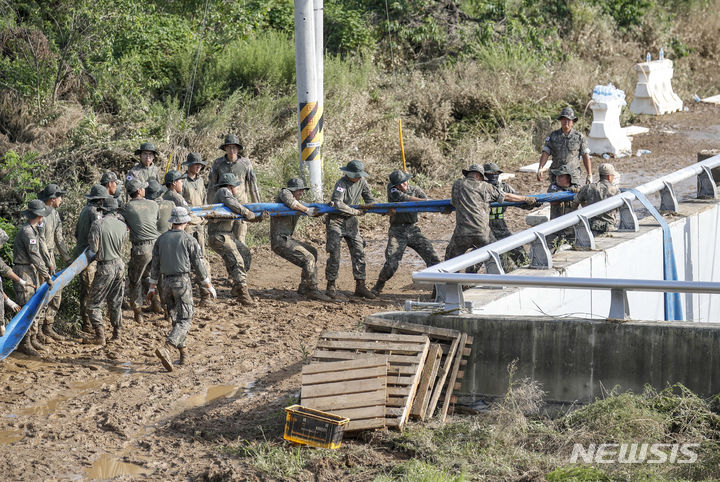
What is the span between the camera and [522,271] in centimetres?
931

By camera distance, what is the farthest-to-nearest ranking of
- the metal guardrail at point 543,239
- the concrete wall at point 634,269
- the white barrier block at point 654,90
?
the white barrier block at point 654,90 < the concrete wall at point 634,269 < the metal guardrail at point 543,239

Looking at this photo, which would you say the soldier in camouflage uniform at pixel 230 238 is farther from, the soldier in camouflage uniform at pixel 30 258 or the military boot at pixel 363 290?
the soldier in camouflage uniform at pixel 30 258

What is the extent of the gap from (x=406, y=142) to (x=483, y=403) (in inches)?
429

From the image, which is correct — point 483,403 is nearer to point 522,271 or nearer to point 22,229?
point 522,271

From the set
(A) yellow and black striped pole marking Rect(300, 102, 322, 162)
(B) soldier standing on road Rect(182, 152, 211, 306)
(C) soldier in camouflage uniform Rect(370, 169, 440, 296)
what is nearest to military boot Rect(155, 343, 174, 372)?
(B) soldier standing on road Rect(182, 152, 211, 306)

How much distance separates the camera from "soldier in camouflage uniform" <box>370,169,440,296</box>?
12688mm

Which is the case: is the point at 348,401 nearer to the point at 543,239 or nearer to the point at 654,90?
the point at 543,239

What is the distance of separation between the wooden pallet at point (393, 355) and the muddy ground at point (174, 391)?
1.70 feet

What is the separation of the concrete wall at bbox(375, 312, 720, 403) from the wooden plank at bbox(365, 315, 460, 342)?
102 mm

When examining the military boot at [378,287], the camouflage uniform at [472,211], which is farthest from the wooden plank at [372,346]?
the military boot at [378,287]

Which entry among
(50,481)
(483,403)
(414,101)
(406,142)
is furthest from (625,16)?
(50,481)

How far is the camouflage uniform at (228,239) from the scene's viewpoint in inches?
485

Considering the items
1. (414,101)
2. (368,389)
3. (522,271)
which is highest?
(414,101)

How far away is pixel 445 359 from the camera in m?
8.03
